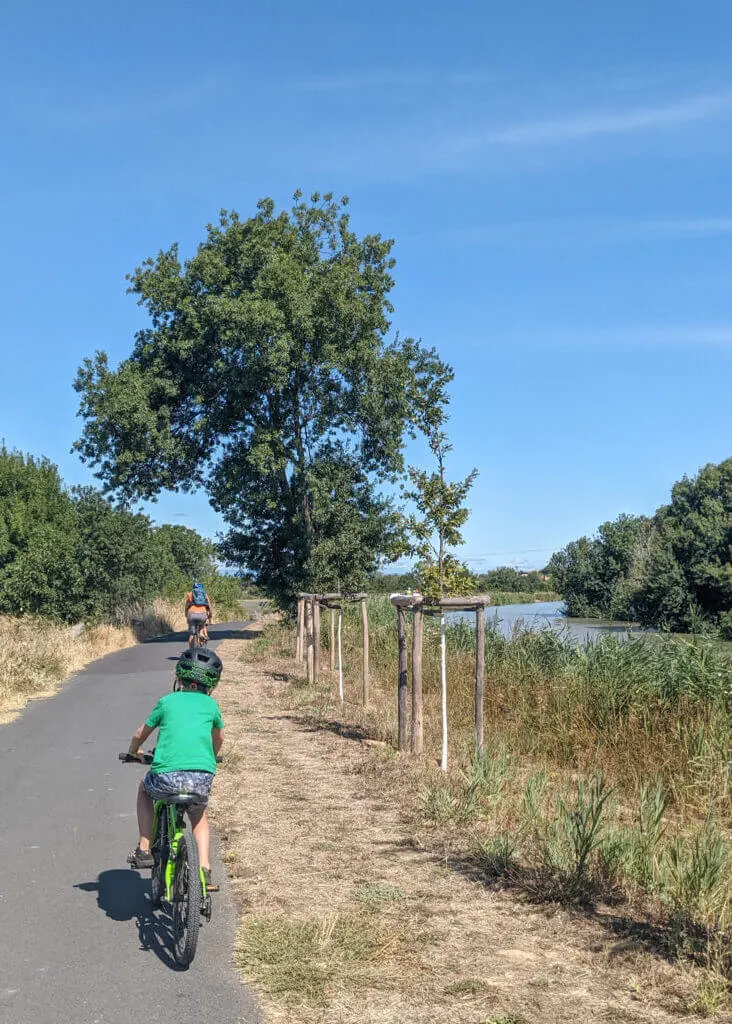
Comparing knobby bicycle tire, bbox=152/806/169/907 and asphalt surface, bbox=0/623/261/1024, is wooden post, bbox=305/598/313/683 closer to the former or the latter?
asphalt surface, bbox=0/623/261/1024

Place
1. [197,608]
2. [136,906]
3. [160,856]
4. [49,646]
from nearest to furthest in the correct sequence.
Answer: [160,856] < [136,906] < [197,608] < [49,646]

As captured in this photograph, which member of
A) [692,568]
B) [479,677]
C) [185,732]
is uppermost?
[692,568]

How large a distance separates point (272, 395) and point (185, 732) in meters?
32.5

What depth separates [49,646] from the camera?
24.3 metres

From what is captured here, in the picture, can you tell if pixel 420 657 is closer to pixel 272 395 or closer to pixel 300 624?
pixel 300 624

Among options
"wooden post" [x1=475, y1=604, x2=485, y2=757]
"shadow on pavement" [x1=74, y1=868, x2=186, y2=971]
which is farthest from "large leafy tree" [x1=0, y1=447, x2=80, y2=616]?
"shadow on pavement" [x1=74, y1=868, x2=186, y2=971]

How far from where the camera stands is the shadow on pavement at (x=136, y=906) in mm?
5574

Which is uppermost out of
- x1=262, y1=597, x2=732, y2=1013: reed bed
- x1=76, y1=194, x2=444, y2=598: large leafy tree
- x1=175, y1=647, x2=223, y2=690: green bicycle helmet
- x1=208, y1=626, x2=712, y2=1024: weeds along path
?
x1=76, y1=194, x2=444, y2=598: large leafy tree

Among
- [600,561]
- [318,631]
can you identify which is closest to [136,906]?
[318,631]

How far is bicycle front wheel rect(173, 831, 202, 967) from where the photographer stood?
5.07 m

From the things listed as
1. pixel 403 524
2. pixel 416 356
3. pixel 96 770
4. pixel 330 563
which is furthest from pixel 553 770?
pixel 416 356

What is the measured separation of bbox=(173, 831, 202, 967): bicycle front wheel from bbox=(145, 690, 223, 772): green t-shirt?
0.42 meters

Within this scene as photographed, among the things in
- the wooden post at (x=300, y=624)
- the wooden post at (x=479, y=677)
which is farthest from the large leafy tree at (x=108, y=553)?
the wooden post at (x=479, y=677)

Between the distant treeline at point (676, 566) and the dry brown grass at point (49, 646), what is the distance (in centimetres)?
2087
